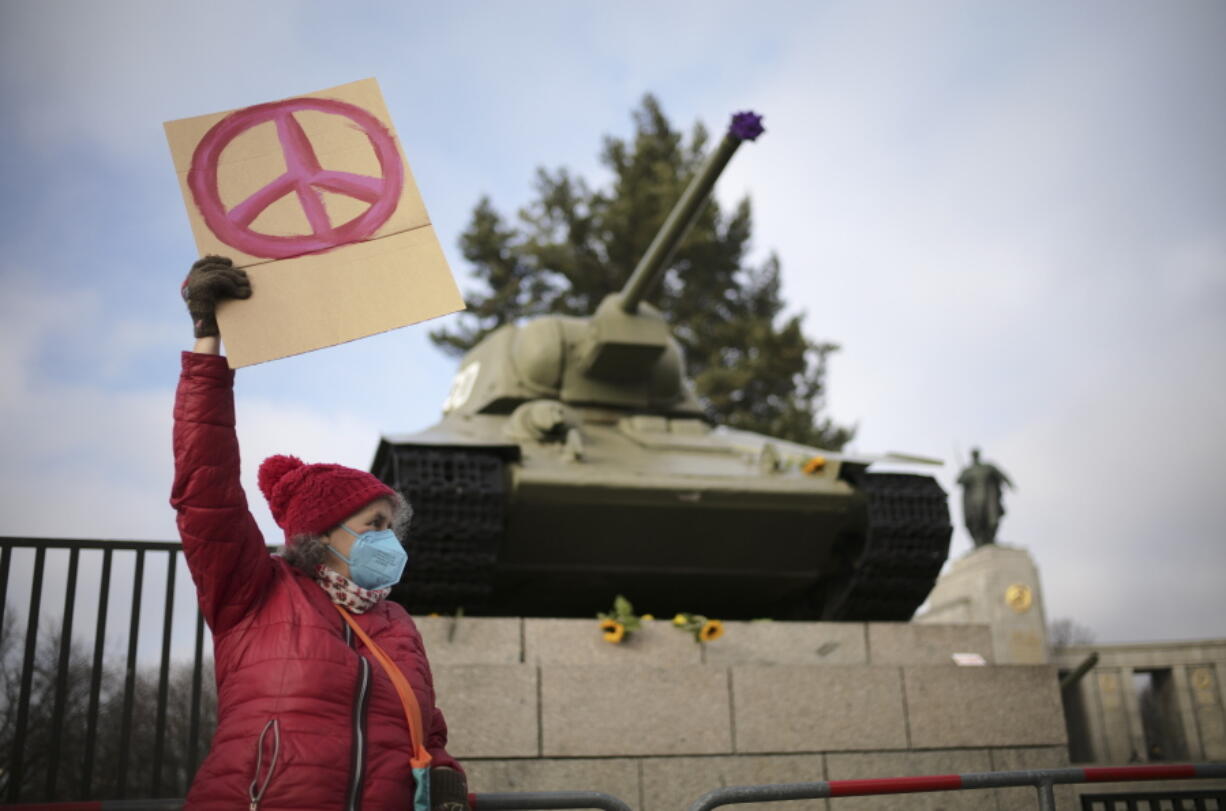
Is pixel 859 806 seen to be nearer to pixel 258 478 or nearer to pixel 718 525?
pixel 718 525

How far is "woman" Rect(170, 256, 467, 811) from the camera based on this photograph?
2.43 m

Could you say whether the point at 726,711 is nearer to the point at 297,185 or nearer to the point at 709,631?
the point at 709,631

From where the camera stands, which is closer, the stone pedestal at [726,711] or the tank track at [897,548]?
the stone pedestal at [726,711]

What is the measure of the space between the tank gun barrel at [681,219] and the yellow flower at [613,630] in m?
2.49

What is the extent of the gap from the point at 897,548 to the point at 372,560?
5329mm

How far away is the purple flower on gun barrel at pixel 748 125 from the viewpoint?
6733 millimetres

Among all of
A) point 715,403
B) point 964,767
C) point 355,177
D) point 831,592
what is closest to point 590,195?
point 715,403

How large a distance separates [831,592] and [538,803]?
16.7ft

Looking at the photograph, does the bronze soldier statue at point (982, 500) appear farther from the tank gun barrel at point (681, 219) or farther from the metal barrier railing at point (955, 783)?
the metal barrier railing at point (955, 783)

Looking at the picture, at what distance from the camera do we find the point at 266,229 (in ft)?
9.77

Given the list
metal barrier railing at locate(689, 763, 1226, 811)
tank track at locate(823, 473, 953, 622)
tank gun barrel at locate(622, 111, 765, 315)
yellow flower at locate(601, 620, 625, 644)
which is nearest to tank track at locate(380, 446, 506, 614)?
yellow flower at locate(601, 620, 625, 644)

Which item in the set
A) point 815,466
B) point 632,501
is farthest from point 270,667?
point 815,466

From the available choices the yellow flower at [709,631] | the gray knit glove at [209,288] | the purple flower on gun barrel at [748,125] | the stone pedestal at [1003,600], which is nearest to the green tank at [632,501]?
the purple flower on gun barrel at [748,125]

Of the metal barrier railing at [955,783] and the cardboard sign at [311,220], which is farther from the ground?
the cardboard sign at [311,220]
